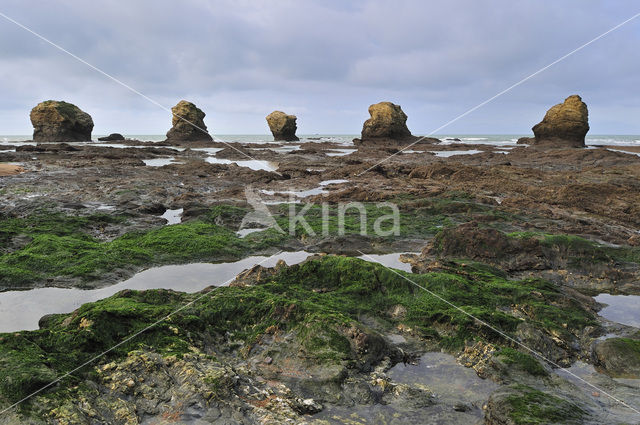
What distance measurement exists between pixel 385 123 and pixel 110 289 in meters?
52.5

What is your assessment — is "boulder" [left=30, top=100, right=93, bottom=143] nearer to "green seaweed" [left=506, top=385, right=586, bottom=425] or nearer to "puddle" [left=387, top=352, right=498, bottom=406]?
"puddle" [left=387, top=352, right=498, bottom=406]

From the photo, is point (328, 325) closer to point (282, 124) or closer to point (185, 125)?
point (185, 125)

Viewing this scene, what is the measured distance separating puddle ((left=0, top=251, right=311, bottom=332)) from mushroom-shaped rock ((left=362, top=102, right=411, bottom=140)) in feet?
163

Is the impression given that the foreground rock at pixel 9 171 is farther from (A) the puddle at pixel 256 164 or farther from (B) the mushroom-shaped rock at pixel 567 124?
(B) the mushroom-shaped rock at pixel 567 124

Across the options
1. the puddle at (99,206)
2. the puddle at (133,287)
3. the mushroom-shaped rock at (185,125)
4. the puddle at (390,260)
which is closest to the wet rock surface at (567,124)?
the puddle at (390,260)

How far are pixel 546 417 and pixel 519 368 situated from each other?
114 cm

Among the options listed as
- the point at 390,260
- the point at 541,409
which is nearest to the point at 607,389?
the point at 541,409

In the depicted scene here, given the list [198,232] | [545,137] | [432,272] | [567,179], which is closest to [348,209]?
[198,232]

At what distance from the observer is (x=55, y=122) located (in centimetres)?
5531

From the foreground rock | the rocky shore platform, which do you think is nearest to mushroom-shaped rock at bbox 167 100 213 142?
the foreground rock

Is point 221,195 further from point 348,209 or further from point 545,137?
point 545,137

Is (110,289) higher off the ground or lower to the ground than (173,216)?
lower

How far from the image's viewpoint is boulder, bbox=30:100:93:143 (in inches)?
2153

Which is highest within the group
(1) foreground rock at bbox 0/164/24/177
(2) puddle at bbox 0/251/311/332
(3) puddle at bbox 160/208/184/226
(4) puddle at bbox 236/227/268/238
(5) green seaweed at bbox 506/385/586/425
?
(1) foreground rock at bbox 0/164/24/177
